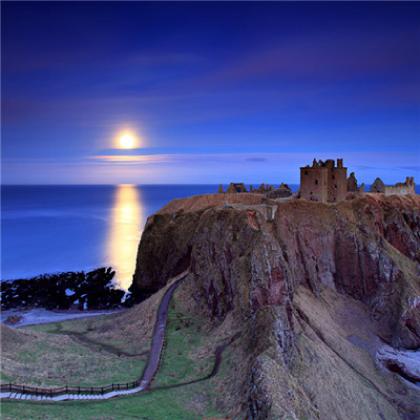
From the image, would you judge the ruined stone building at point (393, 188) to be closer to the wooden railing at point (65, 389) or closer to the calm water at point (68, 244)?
the calm water at point (68, 244)

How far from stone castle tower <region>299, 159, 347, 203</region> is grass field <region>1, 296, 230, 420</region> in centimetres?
2760

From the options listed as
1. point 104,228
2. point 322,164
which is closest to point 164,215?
point 322,164

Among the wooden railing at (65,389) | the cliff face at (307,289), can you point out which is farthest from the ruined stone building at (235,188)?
the wooden railing at (65,389)

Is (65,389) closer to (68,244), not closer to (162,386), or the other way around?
(162,386)

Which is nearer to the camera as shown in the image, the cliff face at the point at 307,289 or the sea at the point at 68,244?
the cliff face at the point at 307,289

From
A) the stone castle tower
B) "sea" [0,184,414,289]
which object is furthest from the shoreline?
the stone castle tower

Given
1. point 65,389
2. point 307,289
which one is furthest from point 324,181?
point 65,389

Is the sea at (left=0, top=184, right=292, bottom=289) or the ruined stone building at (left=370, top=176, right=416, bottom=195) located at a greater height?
the ruined stone building at (left=370, top=176, right=416, bottom=195)

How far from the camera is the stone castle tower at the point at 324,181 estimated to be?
201 feet

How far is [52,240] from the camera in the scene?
132m

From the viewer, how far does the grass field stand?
90.1ft

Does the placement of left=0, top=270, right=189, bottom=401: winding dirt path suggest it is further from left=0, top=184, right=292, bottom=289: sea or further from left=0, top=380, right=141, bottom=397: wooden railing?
left=0, top=184, right=292, bottom=289: sea

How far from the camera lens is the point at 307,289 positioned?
174 feet

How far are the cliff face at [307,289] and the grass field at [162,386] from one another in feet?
9.89
